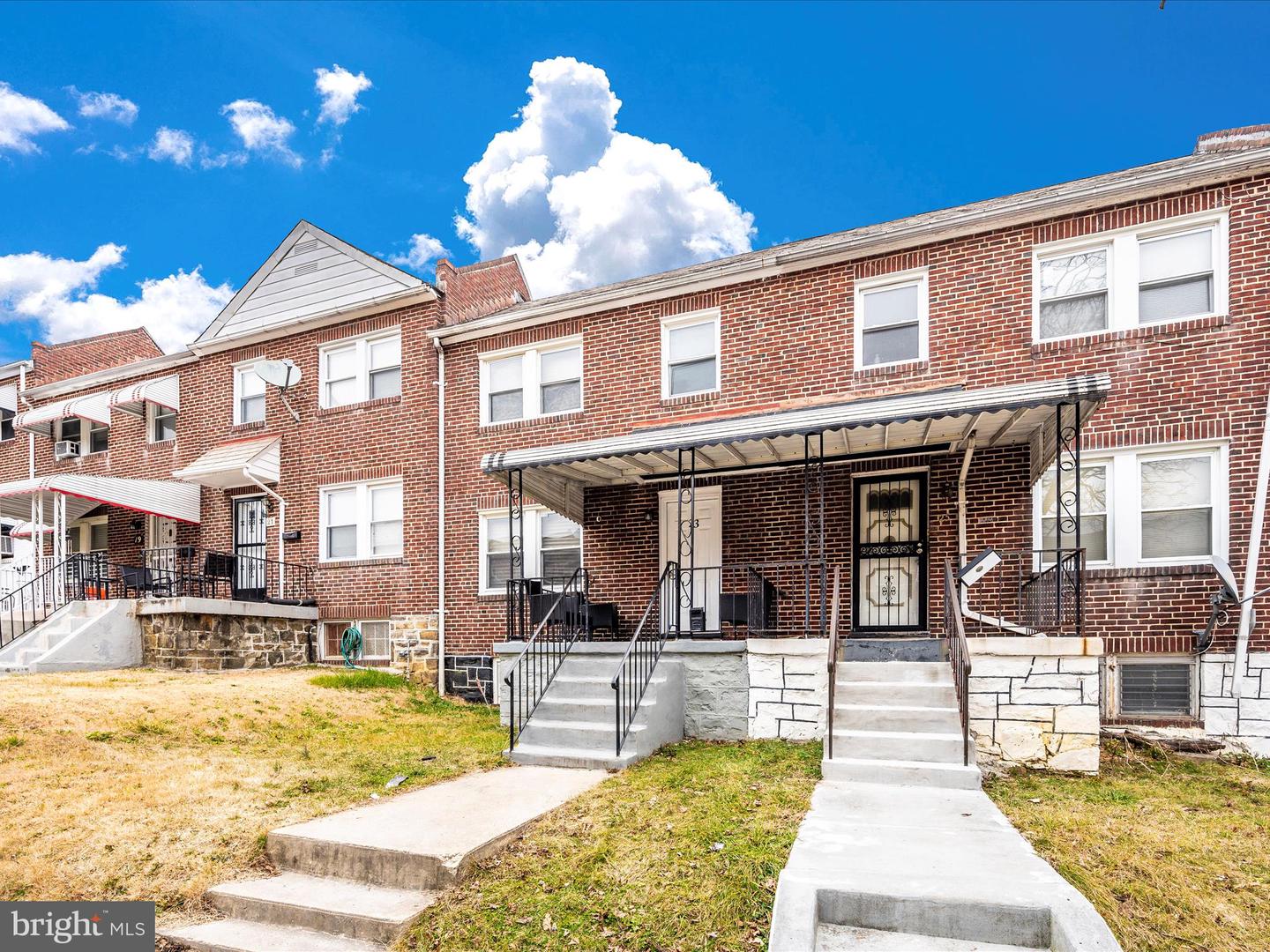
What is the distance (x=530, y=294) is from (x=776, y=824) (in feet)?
39.3

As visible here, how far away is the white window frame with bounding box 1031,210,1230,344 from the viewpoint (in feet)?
31.1

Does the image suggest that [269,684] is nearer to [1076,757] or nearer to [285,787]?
[285,787]

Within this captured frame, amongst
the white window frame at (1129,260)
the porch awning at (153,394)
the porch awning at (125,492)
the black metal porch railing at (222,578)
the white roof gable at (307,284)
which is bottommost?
the black metal porch railing at (222,578)

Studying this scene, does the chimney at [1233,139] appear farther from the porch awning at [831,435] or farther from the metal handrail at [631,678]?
the metal handrail at [631,678]

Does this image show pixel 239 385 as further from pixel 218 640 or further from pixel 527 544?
pixel 527 544

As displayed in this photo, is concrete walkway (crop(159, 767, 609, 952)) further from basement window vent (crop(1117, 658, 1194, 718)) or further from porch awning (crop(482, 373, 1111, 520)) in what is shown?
basement window vent (crop(1117, 658, 1194, 718))

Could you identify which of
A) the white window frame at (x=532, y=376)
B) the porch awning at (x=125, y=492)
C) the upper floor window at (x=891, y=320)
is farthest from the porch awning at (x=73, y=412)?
the upper floor window at (x=891, y=320)

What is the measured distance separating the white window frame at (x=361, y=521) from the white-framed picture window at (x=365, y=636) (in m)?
1.08

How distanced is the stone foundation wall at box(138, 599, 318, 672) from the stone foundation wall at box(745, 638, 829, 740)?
9255mm

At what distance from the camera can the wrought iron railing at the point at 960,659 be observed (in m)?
6.95

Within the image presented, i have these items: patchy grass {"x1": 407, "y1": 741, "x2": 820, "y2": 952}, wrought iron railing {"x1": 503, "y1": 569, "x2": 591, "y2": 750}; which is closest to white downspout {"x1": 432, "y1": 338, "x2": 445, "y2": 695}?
wrought iron railing {"x1": 503, "y1": 569, "x2": 591, "y2": 750}

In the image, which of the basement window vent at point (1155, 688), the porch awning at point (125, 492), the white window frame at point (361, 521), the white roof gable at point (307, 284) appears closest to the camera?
the basement window vent at point (1155, 688)

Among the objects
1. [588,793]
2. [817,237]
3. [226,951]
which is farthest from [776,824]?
[817,237]

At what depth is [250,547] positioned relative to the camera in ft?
52.0
